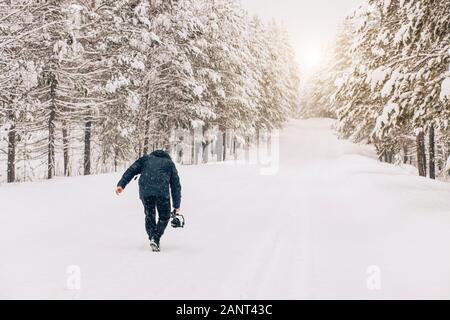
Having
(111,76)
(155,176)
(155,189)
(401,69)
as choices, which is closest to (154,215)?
(155,189)

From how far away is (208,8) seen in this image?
86.1 feet

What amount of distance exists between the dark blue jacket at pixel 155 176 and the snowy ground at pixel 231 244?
102 centimetres

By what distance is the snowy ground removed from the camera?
5.61 meters

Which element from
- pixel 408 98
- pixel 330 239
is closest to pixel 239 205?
pixel 330 239

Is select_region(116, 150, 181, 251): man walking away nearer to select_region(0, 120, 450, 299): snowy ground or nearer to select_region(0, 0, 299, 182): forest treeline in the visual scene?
select_region(0, 120, 450, 299): snowy ground

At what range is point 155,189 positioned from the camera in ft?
25.2

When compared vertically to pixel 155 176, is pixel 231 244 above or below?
below

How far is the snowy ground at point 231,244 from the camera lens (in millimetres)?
5605

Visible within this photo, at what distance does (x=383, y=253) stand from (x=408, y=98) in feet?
15.2

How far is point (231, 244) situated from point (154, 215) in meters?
1.57

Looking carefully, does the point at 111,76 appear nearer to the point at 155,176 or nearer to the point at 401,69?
the point at 155,176

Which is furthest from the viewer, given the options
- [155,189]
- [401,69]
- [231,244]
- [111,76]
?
[111,76]

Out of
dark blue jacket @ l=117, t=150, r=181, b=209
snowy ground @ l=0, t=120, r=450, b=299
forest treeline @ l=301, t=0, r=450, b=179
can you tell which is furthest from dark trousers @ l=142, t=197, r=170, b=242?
forest treeline @ l=301, t=0, r=450, b=179

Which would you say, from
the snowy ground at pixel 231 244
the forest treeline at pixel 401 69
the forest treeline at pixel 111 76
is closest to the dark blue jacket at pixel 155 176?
the snowy ground at pixel 231 244
